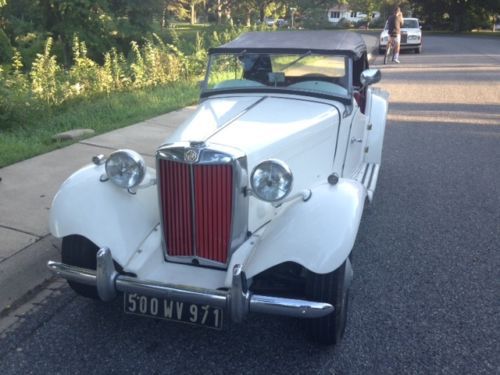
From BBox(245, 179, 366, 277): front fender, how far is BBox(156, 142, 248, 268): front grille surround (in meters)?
0.20

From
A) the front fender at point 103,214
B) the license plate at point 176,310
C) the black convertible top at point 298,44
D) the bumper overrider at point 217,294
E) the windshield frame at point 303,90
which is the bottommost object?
the license plate at point 176,310

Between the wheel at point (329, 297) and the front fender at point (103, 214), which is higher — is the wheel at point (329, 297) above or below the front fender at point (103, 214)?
below

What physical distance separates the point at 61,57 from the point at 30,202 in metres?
11.6

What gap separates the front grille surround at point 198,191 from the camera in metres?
2.77

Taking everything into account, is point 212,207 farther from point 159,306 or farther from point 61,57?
point 61,57

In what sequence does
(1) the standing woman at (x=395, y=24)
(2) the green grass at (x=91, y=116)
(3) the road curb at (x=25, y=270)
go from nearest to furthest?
1. (3) the road curb at (x=25, y=270)
2. (2) the green grass at (x=91, y=116)
3. (1) the standing woman at (x=395, y=24)

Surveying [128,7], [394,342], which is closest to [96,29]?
[128,7]

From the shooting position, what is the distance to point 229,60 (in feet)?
14.3

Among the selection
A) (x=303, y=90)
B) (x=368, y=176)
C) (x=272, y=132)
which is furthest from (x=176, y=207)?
(x=368, y=176)

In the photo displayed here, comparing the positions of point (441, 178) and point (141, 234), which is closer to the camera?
point (141, 234)

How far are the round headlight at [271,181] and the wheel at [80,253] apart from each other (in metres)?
1.14

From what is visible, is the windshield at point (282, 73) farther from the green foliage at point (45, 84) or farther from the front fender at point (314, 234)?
the green foliage at point (45, 84)

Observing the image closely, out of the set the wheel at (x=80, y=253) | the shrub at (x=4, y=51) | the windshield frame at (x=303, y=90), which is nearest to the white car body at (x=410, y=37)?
the shrub at (x=4, y=51)

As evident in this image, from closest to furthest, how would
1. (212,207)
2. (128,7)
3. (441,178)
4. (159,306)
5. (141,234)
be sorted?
(159,306), (212,207), (141,234), (441,178), (128,7)
